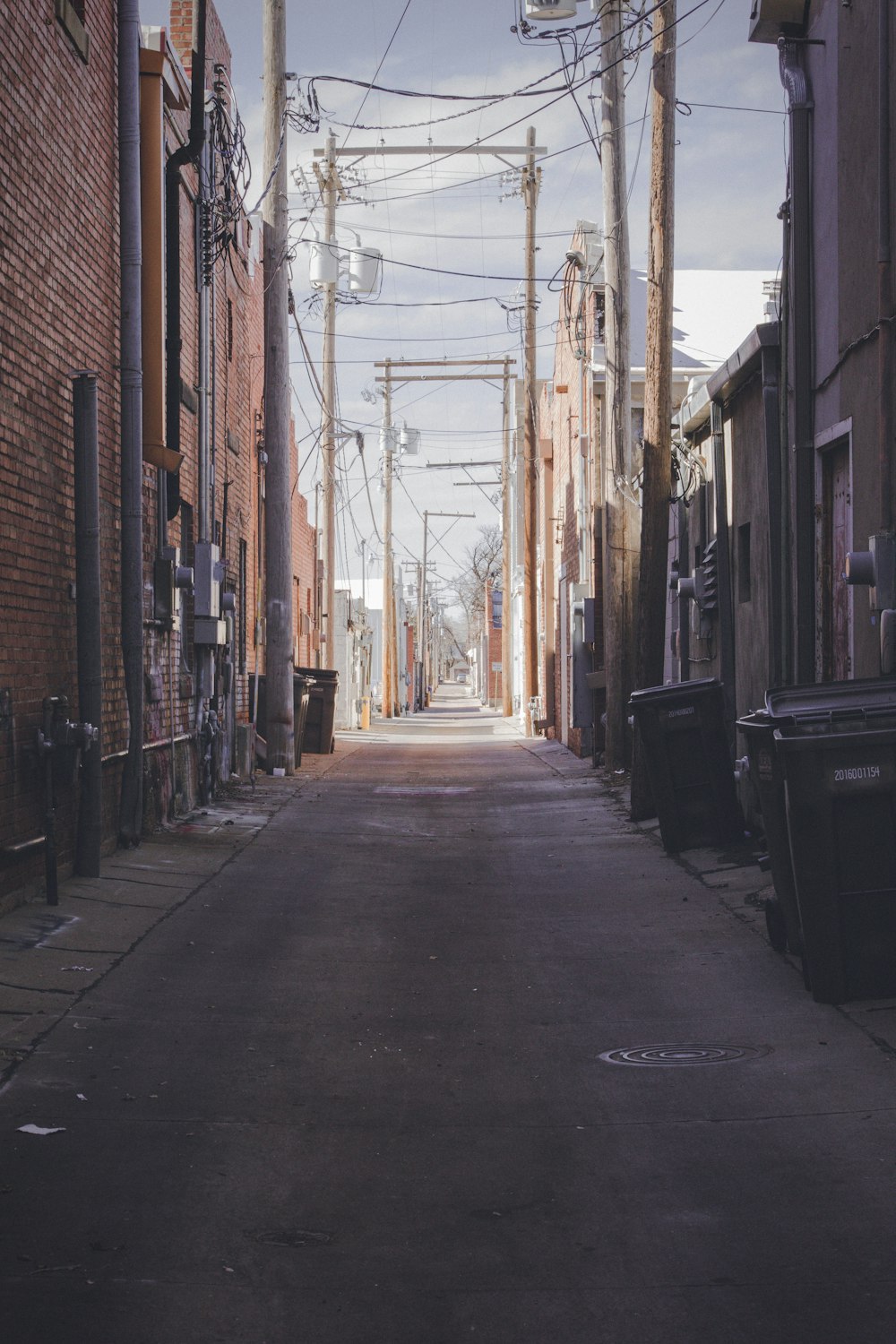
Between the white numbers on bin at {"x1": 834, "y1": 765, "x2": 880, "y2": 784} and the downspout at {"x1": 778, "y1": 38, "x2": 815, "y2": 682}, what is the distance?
174 inches

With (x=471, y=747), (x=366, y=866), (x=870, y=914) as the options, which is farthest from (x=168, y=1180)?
(x=471, y=747)

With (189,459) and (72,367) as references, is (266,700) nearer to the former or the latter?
(189,459)

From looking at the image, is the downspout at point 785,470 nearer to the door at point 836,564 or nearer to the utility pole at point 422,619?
the door at point 836,564

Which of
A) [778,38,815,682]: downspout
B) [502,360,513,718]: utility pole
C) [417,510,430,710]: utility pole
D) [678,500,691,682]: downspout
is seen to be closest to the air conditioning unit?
[778,38,815,682]: downspout

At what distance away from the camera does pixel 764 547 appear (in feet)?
39.7

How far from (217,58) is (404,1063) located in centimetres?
1472

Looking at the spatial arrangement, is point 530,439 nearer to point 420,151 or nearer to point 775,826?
point 420,151

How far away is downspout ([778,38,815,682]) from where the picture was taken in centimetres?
1052

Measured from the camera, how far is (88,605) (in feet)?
31.7

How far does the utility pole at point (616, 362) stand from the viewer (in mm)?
16328

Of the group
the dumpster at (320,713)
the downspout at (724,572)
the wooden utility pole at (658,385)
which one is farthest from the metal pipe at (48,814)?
the dumpster at (320,713)

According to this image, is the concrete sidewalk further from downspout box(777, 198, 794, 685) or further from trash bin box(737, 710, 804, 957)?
downspout box(777, 198, 794, 685)

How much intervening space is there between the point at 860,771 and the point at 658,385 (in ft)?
26.2

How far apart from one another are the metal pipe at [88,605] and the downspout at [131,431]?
1220 mm
